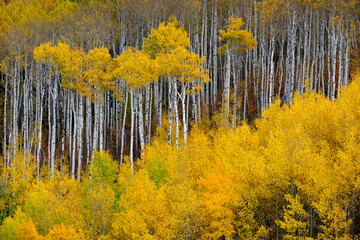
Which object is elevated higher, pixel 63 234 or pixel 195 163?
pixel 195 163

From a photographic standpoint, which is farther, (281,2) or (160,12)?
(160,12)

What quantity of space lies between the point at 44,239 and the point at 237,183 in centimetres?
1368

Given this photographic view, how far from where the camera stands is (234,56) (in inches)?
1380

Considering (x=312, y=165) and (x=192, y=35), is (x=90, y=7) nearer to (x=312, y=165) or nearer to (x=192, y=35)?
(x=192, y=35)

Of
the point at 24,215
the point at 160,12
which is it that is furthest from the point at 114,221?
the point at 160,12

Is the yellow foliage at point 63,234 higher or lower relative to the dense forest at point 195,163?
lower

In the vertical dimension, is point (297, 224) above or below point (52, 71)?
below

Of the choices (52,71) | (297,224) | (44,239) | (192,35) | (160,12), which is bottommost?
(44,239)

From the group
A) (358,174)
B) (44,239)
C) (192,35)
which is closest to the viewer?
(358,174)

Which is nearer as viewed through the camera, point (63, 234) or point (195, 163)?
point (63, 234)

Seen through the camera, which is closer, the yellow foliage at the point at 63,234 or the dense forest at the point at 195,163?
the dense forest at the point at 195,163

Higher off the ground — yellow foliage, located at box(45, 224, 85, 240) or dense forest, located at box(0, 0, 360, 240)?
A: dense forest, located at box(0, 0, 360, 240)

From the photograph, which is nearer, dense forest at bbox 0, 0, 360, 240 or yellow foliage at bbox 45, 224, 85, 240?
dense forest at bbox 0, 0, 360, 240

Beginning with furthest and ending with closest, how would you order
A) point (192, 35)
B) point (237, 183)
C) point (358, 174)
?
1. point (192, 35)
2. point (237, 183)
3. point (358, 174)
